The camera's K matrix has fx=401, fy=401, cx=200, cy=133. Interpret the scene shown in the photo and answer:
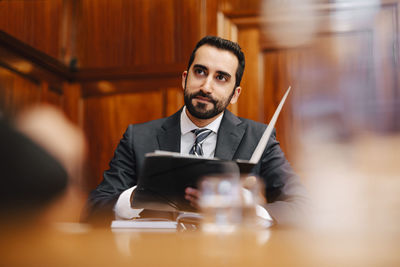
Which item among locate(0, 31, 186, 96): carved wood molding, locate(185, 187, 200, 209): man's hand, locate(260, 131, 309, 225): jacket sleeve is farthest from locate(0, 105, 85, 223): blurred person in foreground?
locate(185, 187, 200, 209): man's hand

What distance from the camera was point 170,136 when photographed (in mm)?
1799

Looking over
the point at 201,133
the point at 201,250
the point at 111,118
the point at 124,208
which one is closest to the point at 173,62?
the point at 111,118

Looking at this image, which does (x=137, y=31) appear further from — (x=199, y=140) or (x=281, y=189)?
(x=281, y=189)

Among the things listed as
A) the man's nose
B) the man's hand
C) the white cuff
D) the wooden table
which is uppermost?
the man's nose

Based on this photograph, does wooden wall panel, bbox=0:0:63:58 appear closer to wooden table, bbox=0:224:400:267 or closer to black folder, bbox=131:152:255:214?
black folder, bbox=131:152:255:214

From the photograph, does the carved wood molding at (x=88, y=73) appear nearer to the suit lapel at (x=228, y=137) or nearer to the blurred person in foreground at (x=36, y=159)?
the blurred person in foreground at (x=36, y=159)

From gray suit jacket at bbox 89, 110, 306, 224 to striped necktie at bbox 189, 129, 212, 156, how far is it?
63mm

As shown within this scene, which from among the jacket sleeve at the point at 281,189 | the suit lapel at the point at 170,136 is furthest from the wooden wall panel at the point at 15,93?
the jacket sleeve at the point at 281,189

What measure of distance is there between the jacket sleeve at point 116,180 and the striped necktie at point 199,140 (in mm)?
280

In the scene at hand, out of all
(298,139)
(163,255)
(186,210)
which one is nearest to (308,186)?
(298,139)

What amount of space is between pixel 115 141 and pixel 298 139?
1.20m

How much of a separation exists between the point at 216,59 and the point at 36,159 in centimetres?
123

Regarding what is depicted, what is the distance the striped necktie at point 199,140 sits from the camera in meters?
1.74

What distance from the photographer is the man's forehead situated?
187 cm
